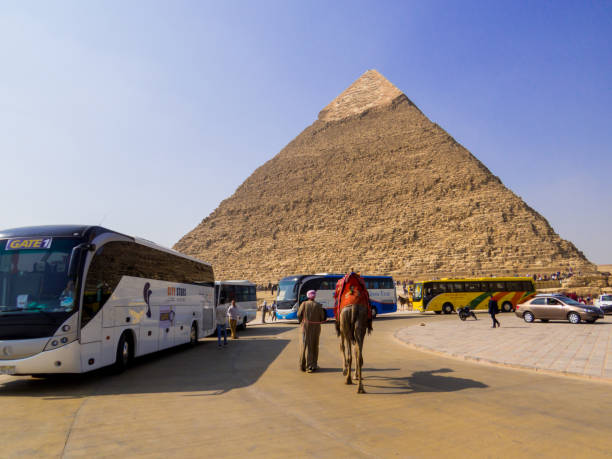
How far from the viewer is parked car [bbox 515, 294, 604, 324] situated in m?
17.4

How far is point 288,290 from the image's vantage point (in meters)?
23.2

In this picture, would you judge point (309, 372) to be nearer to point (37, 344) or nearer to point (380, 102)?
point (37, 344)

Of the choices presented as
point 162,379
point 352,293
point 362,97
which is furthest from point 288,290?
point 362,97

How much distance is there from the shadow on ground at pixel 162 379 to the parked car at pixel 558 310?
12657 mm

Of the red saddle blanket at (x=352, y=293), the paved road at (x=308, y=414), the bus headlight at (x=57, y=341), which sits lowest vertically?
the paved road at (x=308, y=414)

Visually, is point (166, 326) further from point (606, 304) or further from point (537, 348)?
point (606, 304)

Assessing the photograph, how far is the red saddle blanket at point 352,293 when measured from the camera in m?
6.62

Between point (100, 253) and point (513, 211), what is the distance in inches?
3557

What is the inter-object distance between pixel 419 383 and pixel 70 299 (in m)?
5.25

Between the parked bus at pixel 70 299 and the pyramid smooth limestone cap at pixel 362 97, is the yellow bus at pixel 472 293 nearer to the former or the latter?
the parked bus at pixel 70 299

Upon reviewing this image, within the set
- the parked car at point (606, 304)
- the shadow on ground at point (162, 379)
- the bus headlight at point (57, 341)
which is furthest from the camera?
the parked car at point (606, 304)

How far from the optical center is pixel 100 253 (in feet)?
24.8

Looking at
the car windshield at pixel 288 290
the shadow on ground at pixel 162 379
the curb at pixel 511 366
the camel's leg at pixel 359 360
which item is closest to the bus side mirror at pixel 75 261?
the shadow on ground at pixel 162 379

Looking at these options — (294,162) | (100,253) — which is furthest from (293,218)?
(100,253)
